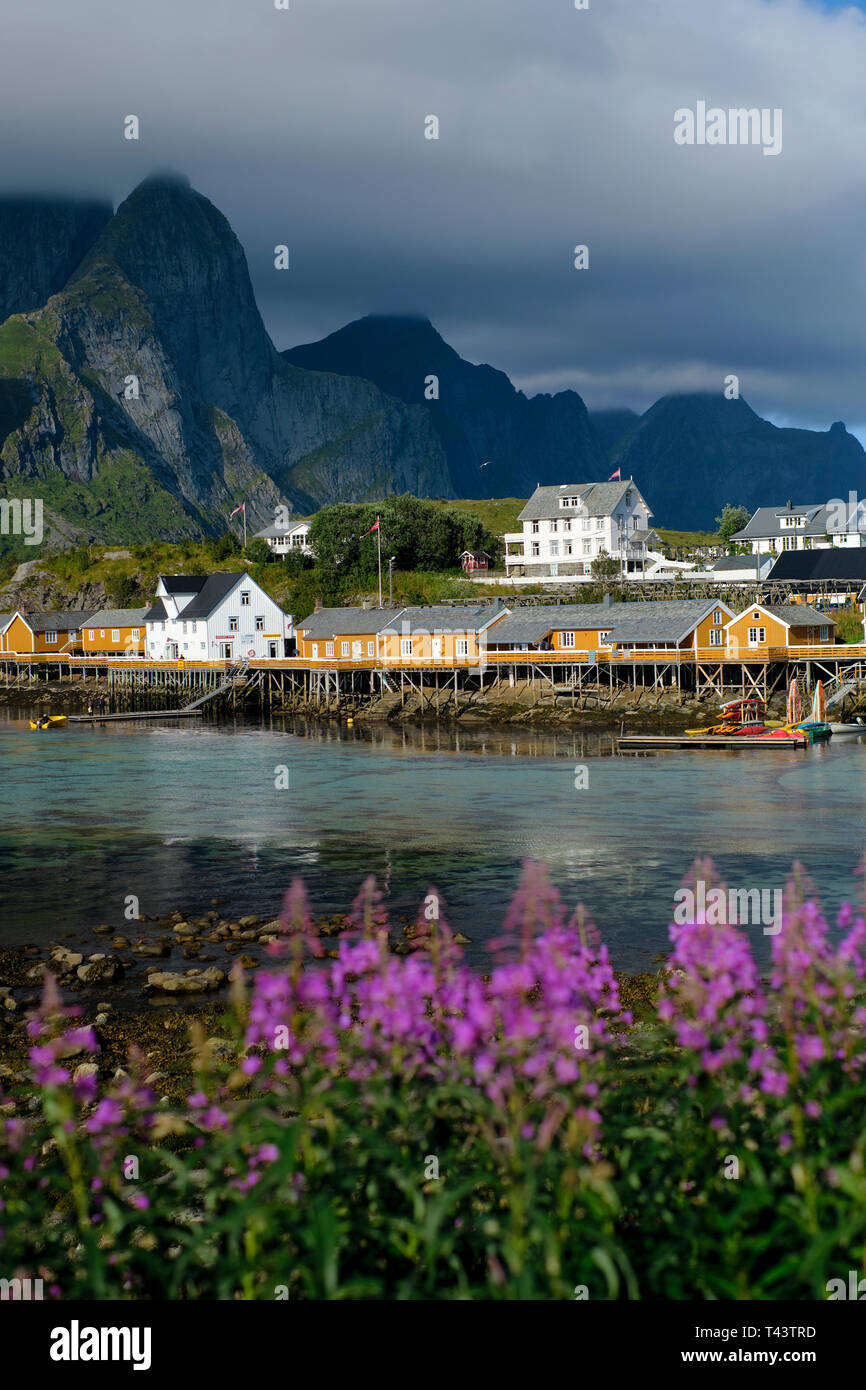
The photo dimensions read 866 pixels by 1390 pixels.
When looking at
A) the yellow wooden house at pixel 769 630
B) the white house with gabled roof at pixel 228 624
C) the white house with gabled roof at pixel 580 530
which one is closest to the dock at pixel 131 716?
the white house with gabled roof at pixel 228 624

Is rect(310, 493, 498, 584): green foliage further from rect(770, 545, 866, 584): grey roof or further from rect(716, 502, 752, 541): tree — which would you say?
rect(716, 502, 752, 541): tree

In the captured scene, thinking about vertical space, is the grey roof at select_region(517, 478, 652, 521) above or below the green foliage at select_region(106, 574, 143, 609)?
above

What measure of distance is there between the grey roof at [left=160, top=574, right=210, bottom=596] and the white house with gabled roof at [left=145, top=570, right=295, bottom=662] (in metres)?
1.87

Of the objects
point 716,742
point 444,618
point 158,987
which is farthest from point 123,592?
point 158,987

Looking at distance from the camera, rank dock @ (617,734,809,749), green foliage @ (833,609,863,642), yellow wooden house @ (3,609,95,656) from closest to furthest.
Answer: dock @ (617,734,809,749) → green foliage @ (833,609,863,642) → yellow wooden house @ (3,609,95,656)

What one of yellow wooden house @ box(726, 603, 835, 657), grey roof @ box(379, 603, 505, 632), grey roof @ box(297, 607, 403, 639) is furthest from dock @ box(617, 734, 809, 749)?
grey roof @ box(297, 607, 403, 639)

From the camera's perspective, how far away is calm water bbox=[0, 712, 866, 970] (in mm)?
28047

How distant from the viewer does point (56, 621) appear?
140 m

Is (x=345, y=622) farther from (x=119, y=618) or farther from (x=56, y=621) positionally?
(x=56, y=621)

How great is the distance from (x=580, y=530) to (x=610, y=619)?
4276 centimetres

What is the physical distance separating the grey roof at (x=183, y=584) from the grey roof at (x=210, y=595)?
2579 mm

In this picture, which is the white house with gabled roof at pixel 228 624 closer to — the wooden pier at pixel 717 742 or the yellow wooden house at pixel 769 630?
the yellow wooden house at pixel 769 630

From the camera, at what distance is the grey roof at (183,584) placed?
118000mm
